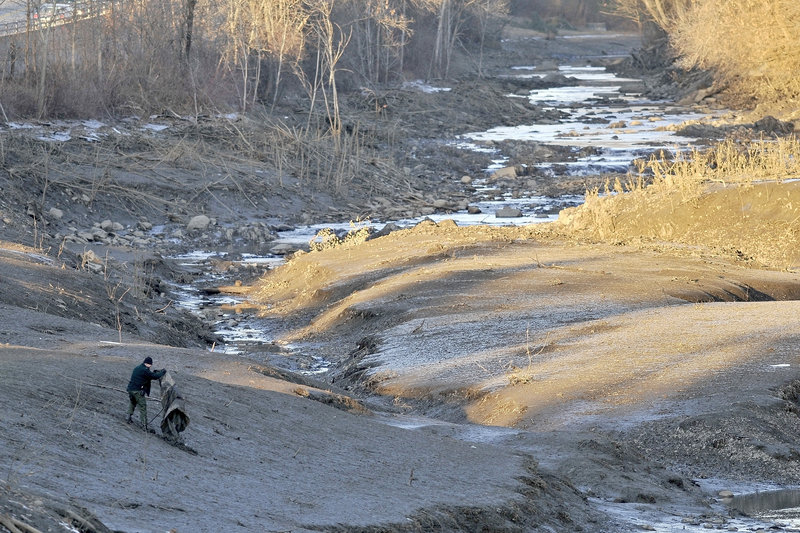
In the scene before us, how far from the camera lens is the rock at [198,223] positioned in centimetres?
2338

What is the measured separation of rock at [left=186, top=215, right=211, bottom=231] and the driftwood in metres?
17.0

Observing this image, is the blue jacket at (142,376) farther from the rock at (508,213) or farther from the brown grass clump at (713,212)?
the rock at (508,213)

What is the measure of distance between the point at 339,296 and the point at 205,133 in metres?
14.0

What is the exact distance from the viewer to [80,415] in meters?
6.59

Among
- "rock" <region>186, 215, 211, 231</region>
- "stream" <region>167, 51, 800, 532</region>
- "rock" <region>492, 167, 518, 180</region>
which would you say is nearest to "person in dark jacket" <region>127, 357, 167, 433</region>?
"stream" <region>167, 51, 800, 532</region>

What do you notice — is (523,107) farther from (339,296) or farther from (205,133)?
(339,296)

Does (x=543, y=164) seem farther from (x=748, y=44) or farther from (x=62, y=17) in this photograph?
(x=62, y=17)

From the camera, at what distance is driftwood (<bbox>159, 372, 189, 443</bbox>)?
6.46 metres

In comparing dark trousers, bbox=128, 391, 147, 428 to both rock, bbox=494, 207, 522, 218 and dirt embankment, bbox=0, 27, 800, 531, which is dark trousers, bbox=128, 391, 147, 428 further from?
rock, bbox=494, 207, 522, 218

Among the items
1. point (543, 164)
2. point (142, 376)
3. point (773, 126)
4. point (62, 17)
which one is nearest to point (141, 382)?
point (142, 376)

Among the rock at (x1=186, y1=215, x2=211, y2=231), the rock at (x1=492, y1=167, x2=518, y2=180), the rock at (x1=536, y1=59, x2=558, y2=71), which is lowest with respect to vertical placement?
the rock at (x1=186, y1=215, x2=211, y2=231)

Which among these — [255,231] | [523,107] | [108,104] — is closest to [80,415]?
[255,231]

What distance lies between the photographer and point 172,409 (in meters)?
6.46

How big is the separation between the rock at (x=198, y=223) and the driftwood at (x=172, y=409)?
1701cm
